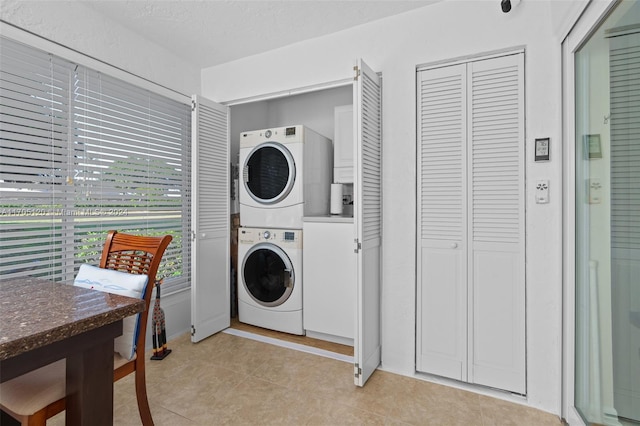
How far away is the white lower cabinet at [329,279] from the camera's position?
8.52 ft

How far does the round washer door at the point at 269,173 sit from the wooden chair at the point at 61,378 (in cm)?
131

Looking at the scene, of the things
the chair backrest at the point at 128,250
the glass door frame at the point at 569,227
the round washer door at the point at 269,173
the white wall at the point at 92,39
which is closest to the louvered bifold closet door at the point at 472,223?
the glass door frame at the point at 569,227

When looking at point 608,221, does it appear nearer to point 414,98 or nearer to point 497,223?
point 497,223

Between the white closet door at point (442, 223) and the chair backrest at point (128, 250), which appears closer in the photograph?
the chair backrest at point (128, 250)

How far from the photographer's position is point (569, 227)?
1.68 metres

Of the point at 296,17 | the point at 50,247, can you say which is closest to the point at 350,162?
the point at 296,17

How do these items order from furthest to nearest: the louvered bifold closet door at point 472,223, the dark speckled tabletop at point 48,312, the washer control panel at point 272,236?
the washer control panel at point 272,236 → the louvered bifold closet door at point 472,223 → the dark speckled tabletop at point 48,312

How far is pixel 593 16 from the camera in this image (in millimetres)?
1372

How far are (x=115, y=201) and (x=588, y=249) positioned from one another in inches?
116

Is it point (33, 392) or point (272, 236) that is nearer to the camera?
point (33, 392)

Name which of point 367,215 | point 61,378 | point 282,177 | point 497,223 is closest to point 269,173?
point 282,177

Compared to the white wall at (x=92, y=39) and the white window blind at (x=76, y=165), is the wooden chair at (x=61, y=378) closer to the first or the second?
the white window blind at (x=76, y=165)

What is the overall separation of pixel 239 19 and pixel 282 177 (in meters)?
1.23

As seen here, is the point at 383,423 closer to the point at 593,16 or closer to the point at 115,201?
the point at 593,16
